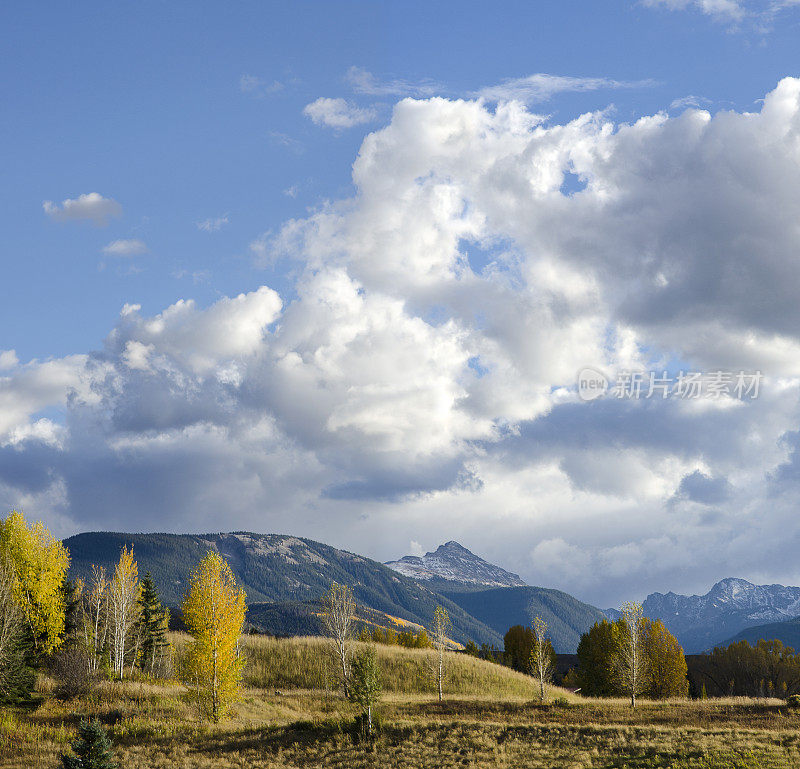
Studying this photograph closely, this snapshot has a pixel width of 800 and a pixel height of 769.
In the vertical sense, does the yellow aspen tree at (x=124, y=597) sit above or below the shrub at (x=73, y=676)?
above

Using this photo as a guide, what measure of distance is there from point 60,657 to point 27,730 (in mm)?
11698

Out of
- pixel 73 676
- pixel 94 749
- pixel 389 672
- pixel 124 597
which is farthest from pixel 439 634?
pixel 94 749

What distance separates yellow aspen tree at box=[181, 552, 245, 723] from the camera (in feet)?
183

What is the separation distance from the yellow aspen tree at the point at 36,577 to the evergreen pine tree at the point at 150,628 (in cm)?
1197

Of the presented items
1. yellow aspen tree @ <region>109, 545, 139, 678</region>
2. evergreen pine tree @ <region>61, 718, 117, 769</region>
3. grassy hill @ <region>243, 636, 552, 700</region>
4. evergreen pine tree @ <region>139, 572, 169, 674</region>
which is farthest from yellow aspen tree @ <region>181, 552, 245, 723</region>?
evergreen pine tree @ <region>139, 572, 169, 674</region>

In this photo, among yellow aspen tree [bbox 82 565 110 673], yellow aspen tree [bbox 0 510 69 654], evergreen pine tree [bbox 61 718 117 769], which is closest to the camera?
evergreen pine tree [bbox 61 718 117 769]

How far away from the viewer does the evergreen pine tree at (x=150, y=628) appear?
3155 inches

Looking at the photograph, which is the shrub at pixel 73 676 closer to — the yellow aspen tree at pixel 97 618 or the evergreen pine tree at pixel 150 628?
the yellow aspen tree at pixel 97 618

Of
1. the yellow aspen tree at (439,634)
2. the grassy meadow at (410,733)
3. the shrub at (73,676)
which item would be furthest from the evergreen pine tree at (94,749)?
the yellow aspen tree at (439,634)

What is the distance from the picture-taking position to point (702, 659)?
478 ft

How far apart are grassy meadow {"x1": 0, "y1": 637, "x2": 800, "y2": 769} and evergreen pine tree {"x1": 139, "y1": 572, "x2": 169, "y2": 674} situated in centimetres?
1282

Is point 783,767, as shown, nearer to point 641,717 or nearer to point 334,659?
point 641,717

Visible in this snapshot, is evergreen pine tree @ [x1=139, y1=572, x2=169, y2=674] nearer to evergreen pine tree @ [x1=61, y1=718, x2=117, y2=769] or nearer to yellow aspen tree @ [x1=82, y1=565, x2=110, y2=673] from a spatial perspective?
yellow aspen tree @ [x1=82, y1=565, x2=110, y2=673]

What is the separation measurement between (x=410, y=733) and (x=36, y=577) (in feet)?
130
